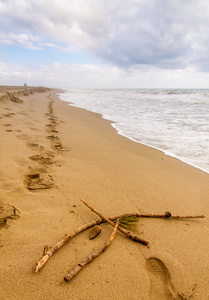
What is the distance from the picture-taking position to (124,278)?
3.97 ft

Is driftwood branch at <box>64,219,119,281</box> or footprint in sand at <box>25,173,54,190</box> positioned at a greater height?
footprint in sand at <box>25,173,54,190</box>

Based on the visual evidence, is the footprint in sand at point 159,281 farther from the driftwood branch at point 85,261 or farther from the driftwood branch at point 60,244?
the driftwood branch at point 60,244

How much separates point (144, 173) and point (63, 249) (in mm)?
1835

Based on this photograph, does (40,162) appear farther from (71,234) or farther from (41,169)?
(71,234)

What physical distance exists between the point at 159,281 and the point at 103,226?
23.4 inches

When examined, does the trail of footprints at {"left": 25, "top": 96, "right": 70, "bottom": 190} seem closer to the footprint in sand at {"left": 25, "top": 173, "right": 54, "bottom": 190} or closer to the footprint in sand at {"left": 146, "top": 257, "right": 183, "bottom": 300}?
the footprint in sand at {"left": 25, "top": 173, "right": 54, "bottom": 190}

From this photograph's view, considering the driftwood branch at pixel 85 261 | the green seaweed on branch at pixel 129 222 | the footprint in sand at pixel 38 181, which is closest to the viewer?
the driftwood branch at pixel 85 261

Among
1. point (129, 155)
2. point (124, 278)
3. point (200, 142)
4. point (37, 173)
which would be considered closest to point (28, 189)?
point (37, 173)

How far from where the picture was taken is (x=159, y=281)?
123 centimetres

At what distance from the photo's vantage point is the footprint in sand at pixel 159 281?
1.14 metres

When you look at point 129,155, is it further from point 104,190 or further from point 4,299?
point 4,299

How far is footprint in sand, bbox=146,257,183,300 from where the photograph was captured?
1140 mm

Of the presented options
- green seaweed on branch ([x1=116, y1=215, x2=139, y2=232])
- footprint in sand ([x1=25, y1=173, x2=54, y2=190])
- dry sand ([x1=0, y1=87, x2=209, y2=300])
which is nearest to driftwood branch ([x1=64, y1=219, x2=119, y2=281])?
dry sand ([x1=0, y1=87, x2=209, y2=300])

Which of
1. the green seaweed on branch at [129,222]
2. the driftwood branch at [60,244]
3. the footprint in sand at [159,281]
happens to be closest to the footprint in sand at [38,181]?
the driftwood branch at [60,244]
